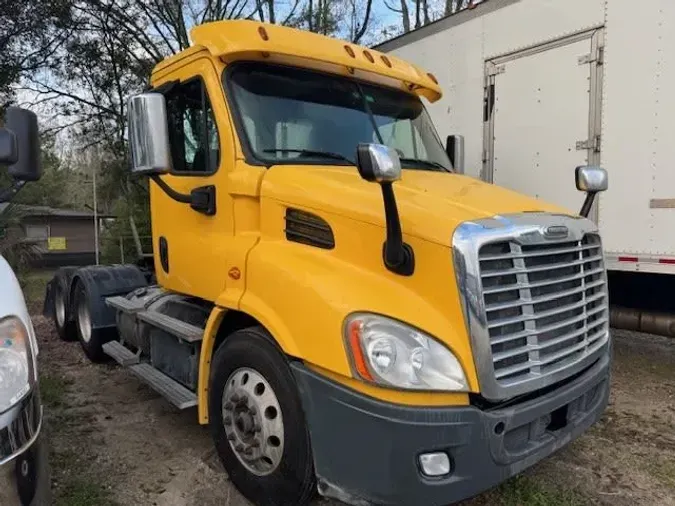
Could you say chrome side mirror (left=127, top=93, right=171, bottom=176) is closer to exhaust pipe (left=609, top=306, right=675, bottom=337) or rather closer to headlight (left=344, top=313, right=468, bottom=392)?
headlight (left=344, top=313, right=468, bottom=392)

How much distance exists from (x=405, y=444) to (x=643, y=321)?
419cm

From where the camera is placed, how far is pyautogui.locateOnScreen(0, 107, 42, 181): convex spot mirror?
9.59ft

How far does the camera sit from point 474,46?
644 centimetres

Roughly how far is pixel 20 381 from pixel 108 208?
759 inches

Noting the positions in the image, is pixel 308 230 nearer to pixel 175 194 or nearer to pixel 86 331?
pixel 175 194

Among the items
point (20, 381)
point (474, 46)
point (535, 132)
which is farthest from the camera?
point (474, 46)

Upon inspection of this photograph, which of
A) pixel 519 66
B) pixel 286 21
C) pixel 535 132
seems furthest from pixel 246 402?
pixel 286 21

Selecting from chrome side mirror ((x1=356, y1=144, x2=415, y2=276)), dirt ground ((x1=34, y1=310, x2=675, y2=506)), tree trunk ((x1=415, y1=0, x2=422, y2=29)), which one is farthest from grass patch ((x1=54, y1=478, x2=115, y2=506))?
tree trunk ((x1=415, y1=0, x2=422, y2=29))

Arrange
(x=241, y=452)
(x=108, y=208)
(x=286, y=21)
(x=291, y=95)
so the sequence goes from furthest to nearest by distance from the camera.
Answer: (x=108, y=208)
(x=286, y=21)
(x=291, y=95)
(x=241, y=452)

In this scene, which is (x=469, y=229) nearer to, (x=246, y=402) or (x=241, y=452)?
(x=246, y=402)

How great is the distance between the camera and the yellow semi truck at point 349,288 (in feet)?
8.22

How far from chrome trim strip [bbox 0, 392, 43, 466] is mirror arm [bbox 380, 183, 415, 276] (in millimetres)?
1582

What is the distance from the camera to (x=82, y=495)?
10.9 feet

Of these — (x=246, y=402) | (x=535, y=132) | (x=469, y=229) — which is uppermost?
(x=535, y=132)
